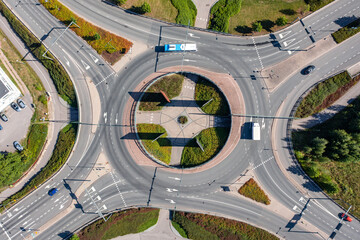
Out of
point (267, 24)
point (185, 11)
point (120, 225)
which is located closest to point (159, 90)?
point (185, 11)

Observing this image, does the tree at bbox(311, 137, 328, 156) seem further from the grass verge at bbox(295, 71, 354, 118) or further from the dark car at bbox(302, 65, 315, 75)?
the dark car at bbox(302, 65, 315, 75)

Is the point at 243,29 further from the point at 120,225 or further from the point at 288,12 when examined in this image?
the point at 120,225

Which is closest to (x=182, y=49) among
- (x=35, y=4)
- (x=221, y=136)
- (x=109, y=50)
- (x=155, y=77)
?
(x=155, y=77)

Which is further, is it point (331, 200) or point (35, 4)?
point (35, 4)

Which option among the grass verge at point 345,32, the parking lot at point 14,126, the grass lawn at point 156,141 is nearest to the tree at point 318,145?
the grass verge at point 345,32

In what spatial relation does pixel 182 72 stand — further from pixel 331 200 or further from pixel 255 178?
pixel 331 200

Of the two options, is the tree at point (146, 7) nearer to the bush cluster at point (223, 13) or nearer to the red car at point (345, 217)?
the bush cluster at point (223, 13)
